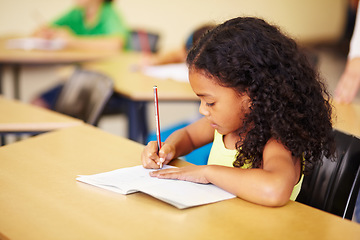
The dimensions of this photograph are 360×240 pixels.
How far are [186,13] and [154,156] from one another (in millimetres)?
4998

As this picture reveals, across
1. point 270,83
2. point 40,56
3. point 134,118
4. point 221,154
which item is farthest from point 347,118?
point 40,56

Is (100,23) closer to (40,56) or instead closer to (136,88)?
(40,56)

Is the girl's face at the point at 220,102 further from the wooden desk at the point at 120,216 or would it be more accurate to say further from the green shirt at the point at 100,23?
the green shirt at the point at 100,23

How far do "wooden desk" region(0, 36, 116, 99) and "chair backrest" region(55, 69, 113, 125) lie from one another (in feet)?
2.20

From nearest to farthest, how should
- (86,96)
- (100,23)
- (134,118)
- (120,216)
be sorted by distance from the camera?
(120,216)
(86,96)
(134,118)
(100,23)

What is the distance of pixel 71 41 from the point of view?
11.4ft

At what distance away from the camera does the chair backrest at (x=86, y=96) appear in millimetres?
2131

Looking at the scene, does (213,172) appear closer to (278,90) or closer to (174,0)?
(278,90)

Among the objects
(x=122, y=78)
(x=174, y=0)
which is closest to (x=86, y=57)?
(x=122, y=78)

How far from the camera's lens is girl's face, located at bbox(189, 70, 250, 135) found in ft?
3.89

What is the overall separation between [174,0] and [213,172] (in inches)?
199

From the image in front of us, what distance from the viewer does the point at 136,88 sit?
239 cm

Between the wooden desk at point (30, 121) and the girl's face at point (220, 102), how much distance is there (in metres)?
0.70

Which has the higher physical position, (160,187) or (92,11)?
(92,11)
